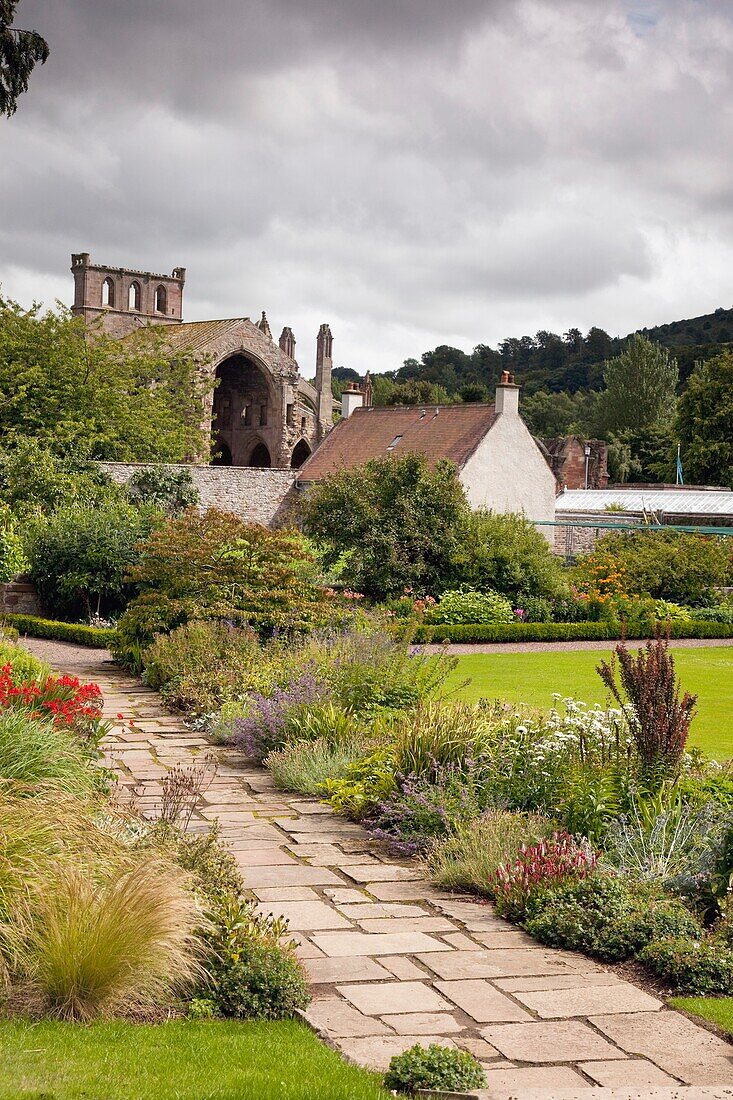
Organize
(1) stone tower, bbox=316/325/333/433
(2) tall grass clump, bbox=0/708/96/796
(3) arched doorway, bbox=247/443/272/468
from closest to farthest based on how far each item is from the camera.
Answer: (2) tall grass clump, bbox=0/708/96/796 < (3) arched doorway, bbox=247/443/272/468 < (1) stone tower, bbox=316/325/333/433

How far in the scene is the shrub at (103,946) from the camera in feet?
13.5

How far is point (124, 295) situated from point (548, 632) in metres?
43.6

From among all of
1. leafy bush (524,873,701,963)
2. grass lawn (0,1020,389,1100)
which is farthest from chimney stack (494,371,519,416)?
grass lawn (0,1020,389,1100)

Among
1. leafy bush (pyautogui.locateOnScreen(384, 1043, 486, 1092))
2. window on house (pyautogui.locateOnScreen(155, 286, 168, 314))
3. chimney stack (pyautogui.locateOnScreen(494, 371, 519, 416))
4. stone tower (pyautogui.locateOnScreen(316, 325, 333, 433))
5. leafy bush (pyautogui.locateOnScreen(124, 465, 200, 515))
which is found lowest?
leafy bush (pyautogui.locateOnScreen(384, 1043, 486, 1092))

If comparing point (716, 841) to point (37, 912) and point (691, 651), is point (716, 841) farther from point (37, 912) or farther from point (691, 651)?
point (691, 651)

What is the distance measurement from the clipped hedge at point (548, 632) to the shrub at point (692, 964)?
1294 centimetres

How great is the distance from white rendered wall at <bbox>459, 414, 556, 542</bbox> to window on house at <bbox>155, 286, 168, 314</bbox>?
31.4 metres

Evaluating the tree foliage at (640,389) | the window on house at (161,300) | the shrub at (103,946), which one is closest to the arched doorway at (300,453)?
the window on house at (161,300)

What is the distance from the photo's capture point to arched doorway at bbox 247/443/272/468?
54.2 metres

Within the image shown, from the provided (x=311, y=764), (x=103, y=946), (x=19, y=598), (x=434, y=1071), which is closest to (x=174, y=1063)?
(x=103, y=946)

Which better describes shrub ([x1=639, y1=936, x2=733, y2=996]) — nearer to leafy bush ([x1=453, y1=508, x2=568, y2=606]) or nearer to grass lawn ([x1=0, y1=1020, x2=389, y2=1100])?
grass lawn ([x1=0, y1=1020, x2=389, y2=1100])

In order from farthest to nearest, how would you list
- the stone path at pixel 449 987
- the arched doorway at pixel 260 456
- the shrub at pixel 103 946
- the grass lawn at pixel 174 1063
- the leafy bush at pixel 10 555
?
the arched doorway at pixel 260 456 < the leafy bush at pixel 10 555 < the shrub at pixel 103 946 < the stone path at pixel 449 987 < the grass lawn at pixel 174 1063

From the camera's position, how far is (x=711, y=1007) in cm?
446

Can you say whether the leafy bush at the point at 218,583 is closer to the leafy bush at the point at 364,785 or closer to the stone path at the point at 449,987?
the leafy bush at the point at 364,785
